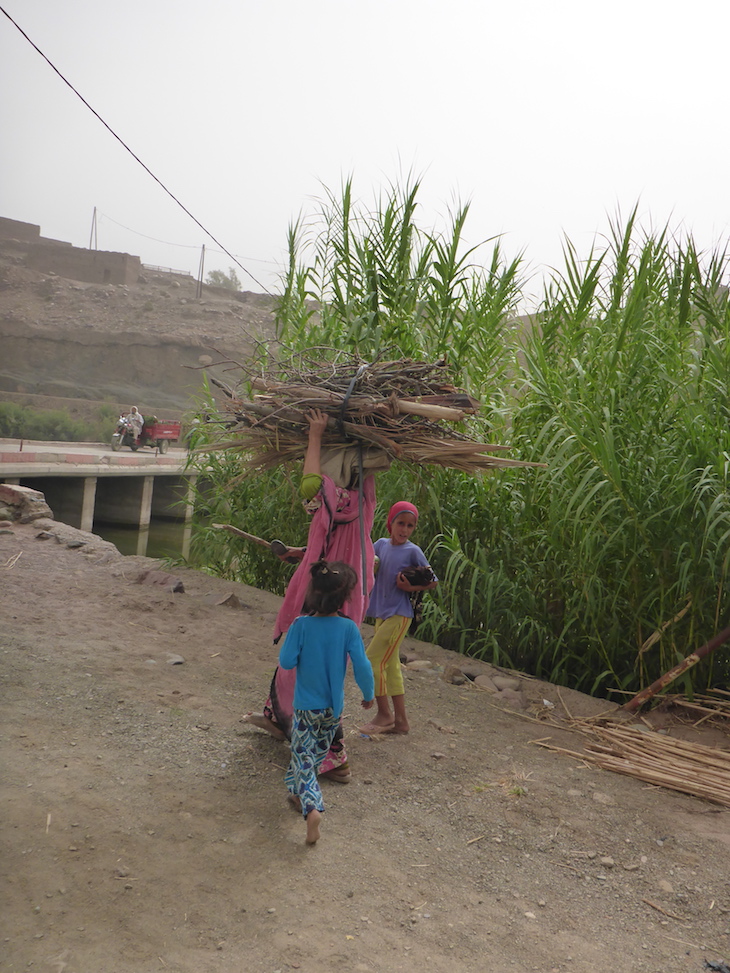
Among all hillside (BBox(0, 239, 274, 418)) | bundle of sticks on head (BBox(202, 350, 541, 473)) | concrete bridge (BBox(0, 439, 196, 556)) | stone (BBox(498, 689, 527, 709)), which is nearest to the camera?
bundle of sticks on head (BBox(202, 350, 541, 473))

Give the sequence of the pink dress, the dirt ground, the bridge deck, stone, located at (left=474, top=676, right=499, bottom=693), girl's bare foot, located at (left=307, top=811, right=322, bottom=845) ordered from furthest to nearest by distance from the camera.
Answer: the bridge deck < stone, located at (left=474, top=676, right=499, bottom=693) < the pink dress < girl's bare foot, located at (left=307, top=811, right=322, bottom=845) < the dirt ground

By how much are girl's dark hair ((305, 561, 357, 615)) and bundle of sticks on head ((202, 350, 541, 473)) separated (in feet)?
2.06

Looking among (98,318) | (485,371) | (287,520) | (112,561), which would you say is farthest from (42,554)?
(98,318)

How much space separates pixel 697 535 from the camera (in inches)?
167

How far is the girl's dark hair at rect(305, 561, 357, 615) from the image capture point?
2.95 m

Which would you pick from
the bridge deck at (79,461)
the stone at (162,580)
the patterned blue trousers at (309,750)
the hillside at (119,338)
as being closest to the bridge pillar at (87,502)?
the bridge deck at (79,461)

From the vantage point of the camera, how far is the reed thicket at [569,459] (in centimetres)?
434

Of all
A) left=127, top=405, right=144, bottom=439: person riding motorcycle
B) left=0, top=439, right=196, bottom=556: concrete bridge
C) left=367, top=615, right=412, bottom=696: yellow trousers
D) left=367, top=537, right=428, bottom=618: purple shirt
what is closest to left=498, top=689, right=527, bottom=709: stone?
left=367, top=615, right=412, bottom=696: yellow trousers

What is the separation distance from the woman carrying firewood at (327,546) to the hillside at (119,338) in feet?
102

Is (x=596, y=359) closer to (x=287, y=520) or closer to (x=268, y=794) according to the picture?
(x=287, y=520)

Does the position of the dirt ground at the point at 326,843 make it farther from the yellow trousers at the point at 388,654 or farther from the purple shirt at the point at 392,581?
the purple shirt at the point at 392,581

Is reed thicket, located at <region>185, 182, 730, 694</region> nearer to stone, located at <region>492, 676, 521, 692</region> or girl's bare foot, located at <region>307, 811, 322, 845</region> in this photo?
stone, located at <region>492, 676, 521, 692</region>

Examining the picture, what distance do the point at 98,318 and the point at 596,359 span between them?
130 feet

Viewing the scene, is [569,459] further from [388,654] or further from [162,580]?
[162,580]
